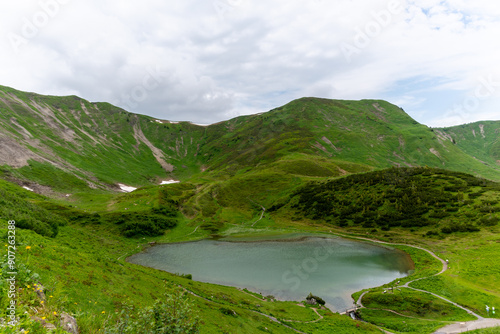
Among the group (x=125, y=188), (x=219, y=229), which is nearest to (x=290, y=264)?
(x=219, y=229)

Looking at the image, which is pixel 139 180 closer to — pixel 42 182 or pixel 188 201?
pixel 42 182

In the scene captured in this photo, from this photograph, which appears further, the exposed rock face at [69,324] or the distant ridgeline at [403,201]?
the distant ridgeline at [403,201]

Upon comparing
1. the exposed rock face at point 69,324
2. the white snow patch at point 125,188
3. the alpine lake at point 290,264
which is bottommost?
the alpine lake at point 290,264

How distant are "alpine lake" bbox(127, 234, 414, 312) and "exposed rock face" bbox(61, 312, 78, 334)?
4350 centimetres

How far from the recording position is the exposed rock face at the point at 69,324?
9141 mm

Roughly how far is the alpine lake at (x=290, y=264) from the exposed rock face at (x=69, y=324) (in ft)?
143

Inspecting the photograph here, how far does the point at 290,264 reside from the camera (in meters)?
60.8

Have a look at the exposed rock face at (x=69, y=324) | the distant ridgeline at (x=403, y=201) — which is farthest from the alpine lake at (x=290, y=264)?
the exposed rock face at (x=69, y=324)

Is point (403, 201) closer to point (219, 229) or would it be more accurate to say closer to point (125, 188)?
point (219, 229)

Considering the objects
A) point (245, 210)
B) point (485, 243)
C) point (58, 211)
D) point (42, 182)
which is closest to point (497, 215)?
point (485, 243)

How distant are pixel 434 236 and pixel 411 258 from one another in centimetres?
1631

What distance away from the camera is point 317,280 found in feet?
170

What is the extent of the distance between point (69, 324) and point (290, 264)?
190ft

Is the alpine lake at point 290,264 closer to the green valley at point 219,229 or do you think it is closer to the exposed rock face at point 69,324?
the green valley at point 219,229
